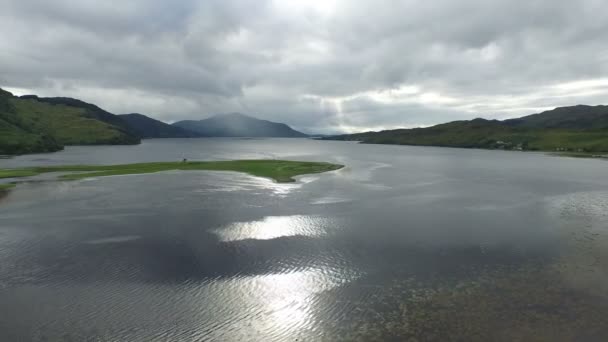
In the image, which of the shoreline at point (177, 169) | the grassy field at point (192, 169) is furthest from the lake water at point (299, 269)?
the grassy field at point (192, 169)

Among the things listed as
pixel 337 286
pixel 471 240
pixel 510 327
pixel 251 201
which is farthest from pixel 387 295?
pixel 251 201

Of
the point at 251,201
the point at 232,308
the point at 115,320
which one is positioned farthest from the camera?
the point at 251,201

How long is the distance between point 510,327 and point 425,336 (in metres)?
5.25

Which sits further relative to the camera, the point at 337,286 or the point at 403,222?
the point at 403,222

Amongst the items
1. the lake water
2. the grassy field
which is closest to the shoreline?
the grassy field

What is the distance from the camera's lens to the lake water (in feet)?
68.3

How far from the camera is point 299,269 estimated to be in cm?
2934

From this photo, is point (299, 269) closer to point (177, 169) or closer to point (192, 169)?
point (192, 169)

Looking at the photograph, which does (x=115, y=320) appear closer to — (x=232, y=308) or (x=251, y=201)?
(x=232, y=308)

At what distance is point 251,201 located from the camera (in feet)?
184

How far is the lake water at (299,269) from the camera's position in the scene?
20828 mm

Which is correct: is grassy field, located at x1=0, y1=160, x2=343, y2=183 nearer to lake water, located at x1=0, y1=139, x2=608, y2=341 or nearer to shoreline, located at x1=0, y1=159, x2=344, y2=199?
shoreline, located at x1=0, y1=159, x2=344, y2=199

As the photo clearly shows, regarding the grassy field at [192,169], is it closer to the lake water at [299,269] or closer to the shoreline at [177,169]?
the shoreline at [177,169]

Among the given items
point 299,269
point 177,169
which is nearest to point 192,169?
point 177,169
